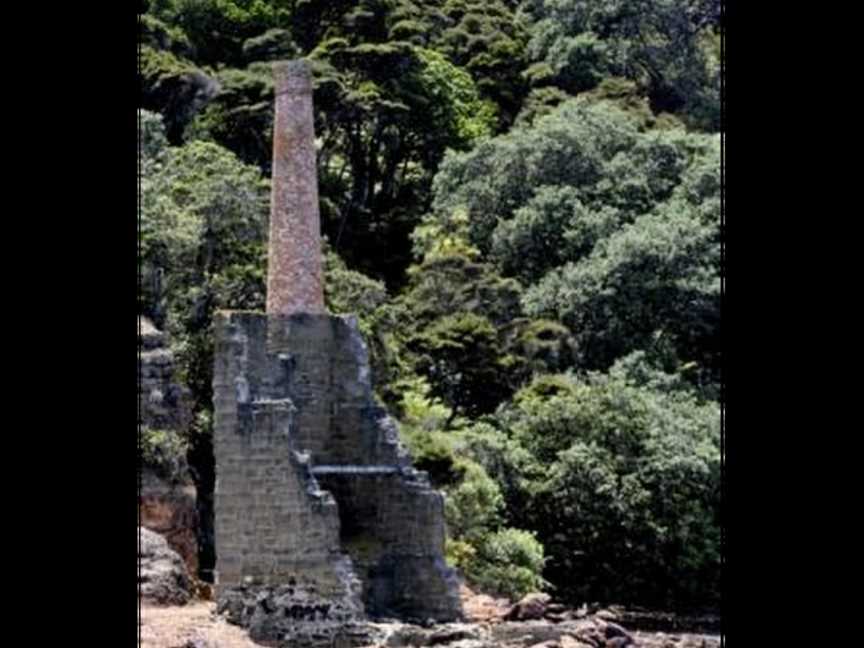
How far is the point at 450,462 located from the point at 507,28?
35550 mm

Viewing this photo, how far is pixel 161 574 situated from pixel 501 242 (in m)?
27.2

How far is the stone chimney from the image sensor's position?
32.7 metres

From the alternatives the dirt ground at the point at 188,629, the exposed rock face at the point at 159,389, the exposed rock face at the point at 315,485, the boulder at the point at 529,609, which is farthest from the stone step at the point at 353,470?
the boulder at the point at 529,609

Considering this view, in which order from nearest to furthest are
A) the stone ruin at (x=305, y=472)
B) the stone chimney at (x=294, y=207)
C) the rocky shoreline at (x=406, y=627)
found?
the rocky shoreline at (x=406, y=627), the stone ruin at (x=305, y=472), the stone chimney at (x=294, y=207)

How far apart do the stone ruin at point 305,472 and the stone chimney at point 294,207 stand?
2cm

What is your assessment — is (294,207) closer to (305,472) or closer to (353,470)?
(353,470)

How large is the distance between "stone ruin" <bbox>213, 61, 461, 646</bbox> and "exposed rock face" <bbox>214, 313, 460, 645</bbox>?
19 mm

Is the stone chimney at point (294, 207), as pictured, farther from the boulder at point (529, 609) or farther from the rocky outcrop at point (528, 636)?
the boulder at point (529, 609)

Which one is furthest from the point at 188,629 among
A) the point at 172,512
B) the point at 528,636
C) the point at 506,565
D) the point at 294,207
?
the point at 506,565

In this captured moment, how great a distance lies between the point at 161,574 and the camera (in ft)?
96.6

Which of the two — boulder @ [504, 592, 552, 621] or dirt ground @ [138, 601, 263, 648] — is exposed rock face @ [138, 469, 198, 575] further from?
boulder @ [504, 592, 552, 621]

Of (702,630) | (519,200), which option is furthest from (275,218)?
(519,200)

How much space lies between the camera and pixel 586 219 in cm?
5522

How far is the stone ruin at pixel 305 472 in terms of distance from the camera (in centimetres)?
2950
